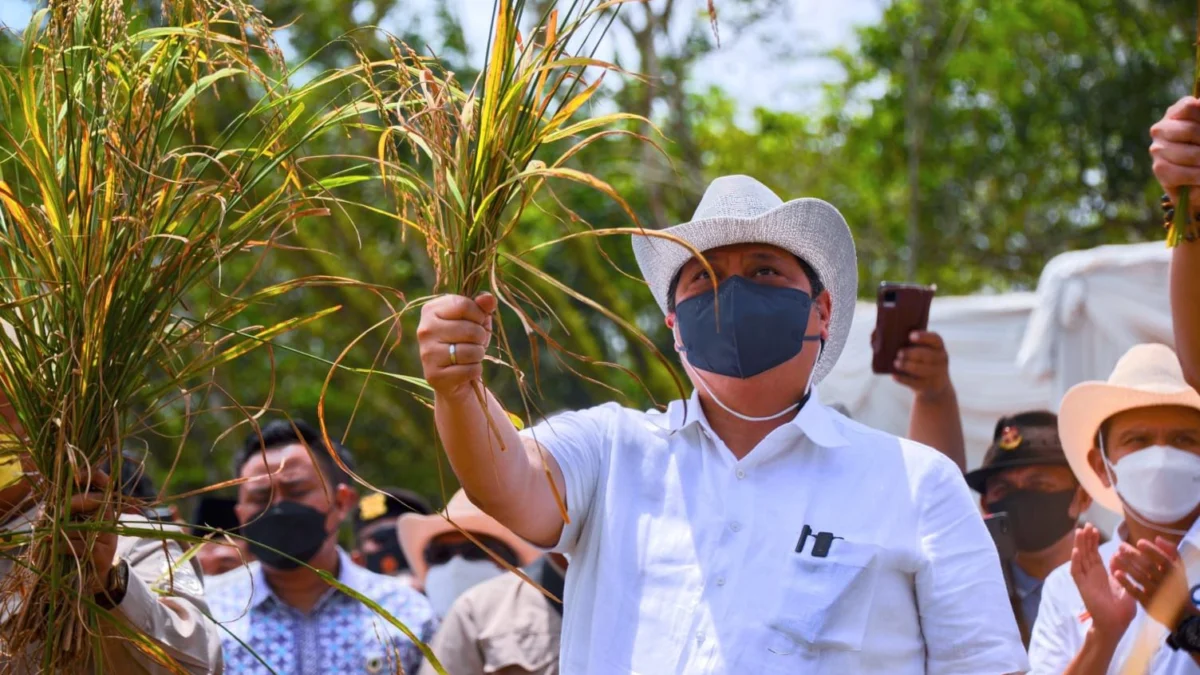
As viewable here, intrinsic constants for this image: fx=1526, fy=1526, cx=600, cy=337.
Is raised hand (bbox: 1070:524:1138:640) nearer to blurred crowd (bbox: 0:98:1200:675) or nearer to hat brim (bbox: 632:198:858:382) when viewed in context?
blurred crowd (bbox: 0:98:1200:675)

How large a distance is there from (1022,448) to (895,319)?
2.69 feet

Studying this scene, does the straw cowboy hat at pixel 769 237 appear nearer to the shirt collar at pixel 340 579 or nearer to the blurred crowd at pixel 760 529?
the blurred crowd at pixel 760 529

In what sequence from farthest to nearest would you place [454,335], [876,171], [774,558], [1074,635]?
[876,171] → [1074,635] → [774,558] → [454,335]

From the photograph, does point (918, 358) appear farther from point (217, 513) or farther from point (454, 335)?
point (217, 513)

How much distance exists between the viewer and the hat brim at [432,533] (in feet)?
17.4

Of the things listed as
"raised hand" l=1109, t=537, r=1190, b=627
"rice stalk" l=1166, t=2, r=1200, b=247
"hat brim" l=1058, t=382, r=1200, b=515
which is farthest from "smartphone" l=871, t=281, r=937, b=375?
"rice stalk" l=1166, t=2, r=1200, b=247

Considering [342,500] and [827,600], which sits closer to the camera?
[827,600]

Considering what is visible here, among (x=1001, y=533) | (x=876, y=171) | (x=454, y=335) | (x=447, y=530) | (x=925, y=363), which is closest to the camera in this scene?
(x=454, y=335)

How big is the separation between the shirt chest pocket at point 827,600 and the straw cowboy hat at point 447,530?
2.19 m

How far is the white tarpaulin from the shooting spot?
7113mm

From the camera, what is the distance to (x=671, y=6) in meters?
15.1

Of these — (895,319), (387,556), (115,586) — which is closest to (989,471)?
(895,319)

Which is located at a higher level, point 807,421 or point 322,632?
point 807,421

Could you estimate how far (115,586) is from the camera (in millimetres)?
2549
